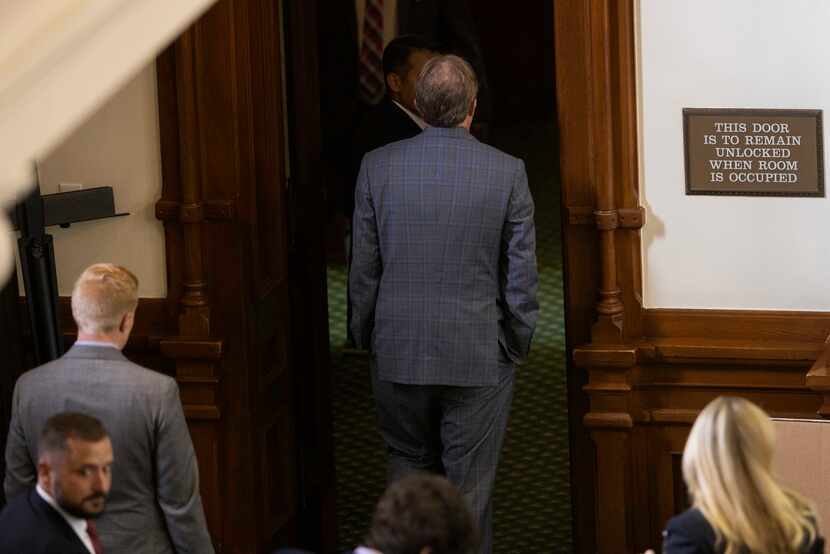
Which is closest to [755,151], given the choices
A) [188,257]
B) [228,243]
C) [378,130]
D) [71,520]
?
[378,130]

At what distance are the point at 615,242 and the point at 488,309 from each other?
56 centimetres

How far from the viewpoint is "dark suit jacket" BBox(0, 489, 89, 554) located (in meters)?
2.01

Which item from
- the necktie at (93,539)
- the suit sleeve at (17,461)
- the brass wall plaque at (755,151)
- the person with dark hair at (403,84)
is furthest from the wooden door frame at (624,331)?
the necktie at (93,539)

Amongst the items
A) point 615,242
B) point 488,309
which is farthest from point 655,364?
point 488,309

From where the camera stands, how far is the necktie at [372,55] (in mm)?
5730

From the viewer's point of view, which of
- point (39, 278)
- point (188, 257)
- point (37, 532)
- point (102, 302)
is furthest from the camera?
point (188, 257)

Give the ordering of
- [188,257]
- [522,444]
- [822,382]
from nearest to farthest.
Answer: [822,382], [188,257], [522,444]

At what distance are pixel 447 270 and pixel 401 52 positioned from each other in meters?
1.10

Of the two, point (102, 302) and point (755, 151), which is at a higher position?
point (755, 151)

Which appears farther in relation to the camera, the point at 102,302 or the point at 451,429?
the point at 451,429

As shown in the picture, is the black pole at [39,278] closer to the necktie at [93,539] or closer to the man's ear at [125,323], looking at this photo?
the man's ear at [125,323]

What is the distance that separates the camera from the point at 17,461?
2.53 metres

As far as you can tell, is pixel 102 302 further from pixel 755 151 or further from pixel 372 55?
pixel 372 55

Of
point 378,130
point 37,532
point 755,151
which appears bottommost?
point 37,532
